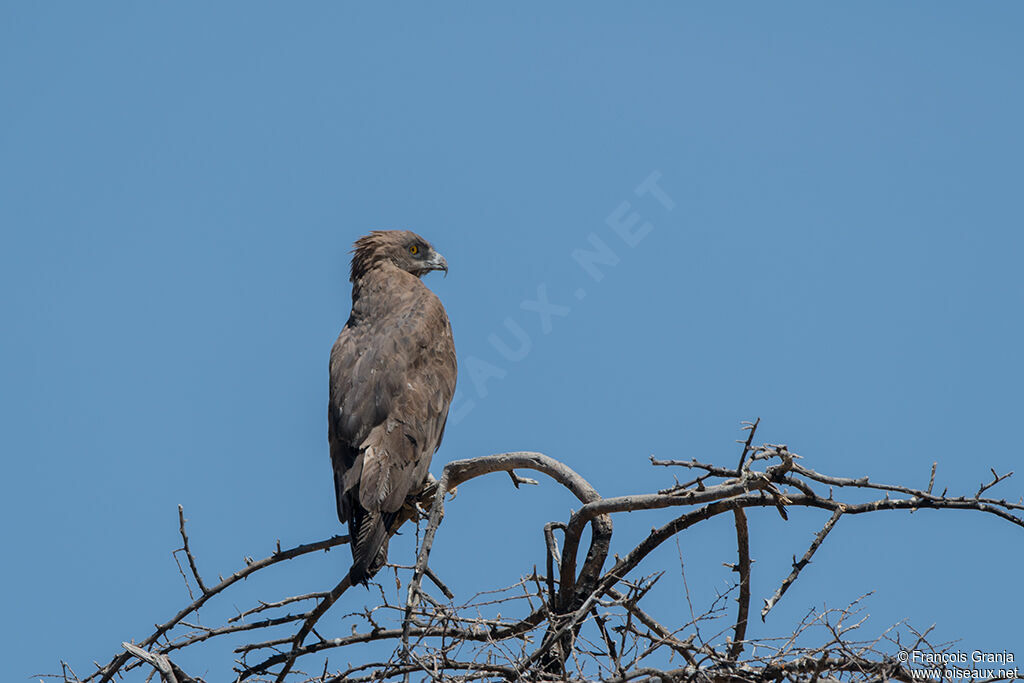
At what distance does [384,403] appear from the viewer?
628 cm

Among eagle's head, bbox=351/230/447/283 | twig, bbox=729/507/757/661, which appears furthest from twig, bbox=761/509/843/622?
eagle's head, bbox=351/230/447/283

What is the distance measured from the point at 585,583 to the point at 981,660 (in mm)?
1678

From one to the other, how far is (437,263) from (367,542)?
3.19 metres

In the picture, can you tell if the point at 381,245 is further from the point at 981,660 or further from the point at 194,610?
the point at 981,660

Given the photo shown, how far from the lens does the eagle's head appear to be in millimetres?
7797

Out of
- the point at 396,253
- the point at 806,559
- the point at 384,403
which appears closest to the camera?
the point at 806,559

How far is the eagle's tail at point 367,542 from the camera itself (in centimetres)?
516

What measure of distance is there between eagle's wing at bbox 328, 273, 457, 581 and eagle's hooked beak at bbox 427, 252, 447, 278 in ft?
2.30

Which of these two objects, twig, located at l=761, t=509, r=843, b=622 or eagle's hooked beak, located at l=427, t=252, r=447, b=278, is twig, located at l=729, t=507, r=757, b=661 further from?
eagle's hooked beak, located at l=427, t=252, r=447, b=278

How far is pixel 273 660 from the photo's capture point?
193 inches

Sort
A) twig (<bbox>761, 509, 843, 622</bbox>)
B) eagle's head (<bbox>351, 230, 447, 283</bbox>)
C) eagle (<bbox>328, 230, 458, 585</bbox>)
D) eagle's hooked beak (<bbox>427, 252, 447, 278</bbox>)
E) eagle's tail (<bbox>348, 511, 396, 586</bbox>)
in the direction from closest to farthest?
twig (<bbox>761, 509, 843, 622</bbox>), eagle's tail (<bbox>348, 511, 396, 586</bbox>), eagle (<bbox>328, 230, 458, 585</bbox>), eagle's head (<bbox>351, 230, 447, 283</bbox>), eagle's hooked beak (<bbox>427, 252, 447, 278</bbox>)

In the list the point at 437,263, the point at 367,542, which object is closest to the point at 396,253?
the point at 437,263

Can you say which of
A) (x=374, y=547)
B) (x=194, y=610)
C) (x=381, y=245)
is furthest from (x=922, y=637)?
(x=381, y=245)

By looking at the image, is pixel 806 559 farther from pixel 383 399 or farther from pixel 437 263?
pixel 437 263
